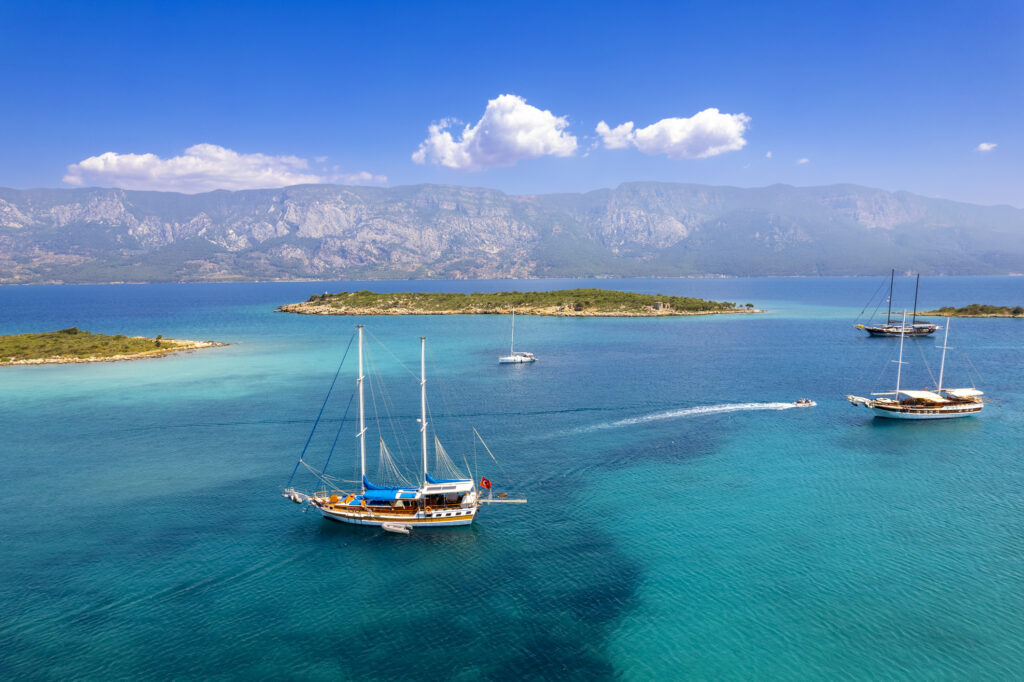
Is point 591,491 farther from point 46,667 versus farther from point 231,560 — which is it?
point 46,667

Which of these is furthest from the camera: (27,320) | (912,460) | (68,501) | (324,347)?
(27,320)

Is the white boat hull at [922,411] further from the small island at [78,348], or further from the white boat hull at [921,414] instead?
the small island at [78,348]

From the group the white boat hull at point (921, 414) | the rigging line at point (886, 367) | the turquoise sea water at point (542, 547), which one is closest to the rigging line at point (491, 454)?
the turquoise sea water at point (542, 547)

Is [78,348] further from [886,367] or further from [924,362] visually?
[924,362]

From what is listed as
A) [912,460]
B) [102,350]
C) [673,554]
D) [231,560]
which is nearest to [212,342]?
[102,350]

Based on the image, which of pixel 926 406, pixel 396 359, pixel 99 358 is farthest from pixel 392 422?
pixel 99 358
